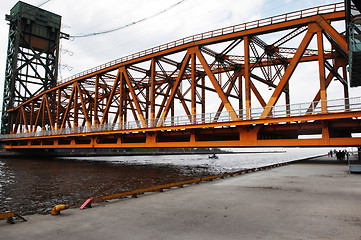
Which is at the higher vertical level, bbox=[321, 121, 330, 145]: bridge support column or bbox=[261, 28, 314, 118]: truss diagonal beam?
bbox=[261, 28, 314, 118]: truss diagonal beam

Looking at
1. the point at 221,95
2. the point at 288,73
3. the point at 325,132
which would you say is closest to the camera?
the point at 325,132

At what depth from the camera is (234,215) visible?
6336mm

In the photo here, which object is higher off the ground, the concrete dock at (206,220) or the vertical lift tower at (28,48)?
the vertical lift tower at (28,48)

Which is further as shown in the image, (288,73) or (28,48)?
(28,48)

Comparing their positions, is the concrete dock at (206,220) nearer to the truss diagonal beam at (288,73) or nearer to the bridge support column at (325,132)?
the bridge support column at (325,132)

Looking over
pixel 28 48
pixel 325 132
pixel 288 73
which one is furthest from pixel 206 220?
pixel 28 48

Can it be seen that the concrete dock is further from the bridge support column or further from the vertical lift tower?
the vertical lift tower

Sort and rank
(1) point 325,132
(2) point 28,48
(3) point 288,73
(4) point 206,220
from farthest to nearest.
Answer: (2) point 28,48, (3) point 288,73, (1) point 325,132, (4) point 206,220

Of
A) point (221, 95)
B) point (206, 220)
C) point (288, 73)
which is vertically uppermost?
point (288, 73)

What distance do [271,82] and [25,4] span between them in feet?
228

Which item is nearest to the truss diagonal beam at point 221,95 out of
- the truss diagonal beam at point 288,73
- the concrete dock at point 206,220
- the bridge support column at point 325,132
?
the truss diagonal beam at point 288,73

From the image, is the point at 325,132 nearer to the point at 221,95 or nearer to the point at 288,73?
the point at 288,73

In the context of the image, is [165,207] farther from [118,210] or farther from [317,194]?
[317,194]

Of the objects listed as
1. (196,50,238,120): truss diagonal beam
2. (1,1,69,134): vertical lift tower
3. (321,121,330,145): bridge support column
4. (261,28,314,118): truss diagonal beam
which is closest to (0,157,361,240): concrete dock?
(321,121,330,145): bridge support column
